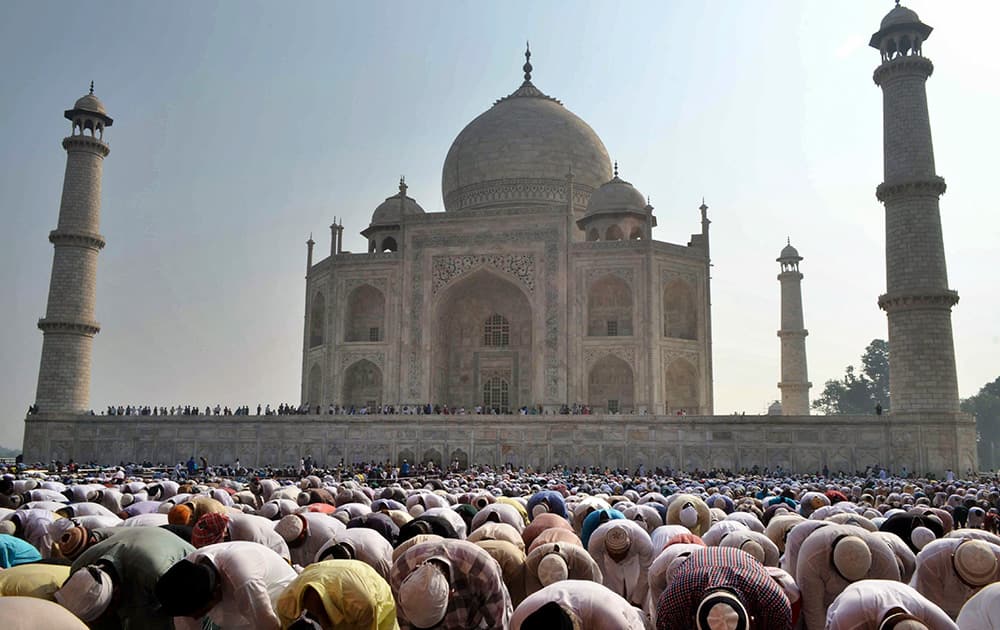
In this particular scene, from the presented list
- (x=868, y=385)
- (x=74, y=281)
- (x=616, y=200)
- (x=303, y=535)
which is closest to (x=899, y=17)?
(x=616, y=200)

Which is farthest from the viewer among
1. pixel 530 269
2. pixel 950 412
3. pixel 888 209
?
pixel 530 269

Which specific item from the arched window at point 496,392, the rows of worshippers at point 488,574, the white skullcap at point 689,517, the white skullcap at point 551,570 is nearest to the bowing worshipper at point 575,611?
the rows of worshippers at point 488,574

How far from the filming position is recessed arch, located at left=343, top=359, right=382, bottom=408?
29625 millimetres

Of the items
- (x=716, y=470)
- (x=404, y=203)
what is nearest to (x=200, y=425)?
(x=404, y=203)

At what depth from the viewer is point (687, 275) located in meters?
28.7

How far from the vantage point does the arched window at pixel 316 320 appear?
31031 millimetres

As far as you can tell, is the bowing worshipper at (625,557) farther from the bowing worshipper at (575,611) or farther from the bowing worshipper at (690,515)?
the bowing worshipper at (575,611)

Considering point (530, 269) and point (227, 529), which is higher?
point (530, 269)

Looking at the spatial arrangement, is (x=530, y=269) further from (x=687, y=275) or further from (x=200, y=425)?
(x=200, y=425)

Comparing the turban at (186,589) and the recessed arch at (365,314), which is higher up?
the recessed arch at (365,314)

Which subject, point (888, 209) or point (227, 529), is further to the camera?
point (888, 209)

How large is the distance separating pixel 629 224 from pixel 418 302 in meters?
7.88

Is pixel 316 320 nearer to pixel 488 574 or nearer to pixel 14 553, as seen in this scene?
pixel 14 553

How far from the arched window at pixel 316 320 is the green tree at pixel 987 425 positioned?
40043mm
